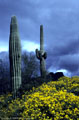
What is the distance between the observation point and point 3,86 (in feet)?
47.9

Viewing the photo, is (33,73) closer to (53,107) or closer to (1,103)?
(1,103)

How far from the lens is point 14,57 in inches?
464

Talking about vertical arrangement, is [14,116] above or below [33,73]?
below

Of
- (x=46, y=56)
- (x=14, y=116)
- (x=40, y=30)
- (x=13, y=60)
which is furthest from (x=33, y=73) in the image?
(x=14, y=116)

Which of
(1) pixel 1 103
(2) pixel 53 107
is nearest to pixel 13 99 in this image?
(1) pixel 1 103

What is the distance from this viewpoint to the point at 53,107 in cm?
743

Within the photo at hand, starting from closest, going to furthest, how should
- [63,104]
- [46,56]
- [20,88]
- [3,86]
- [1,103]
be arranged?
[63,104], [1,103], [20,88], [3,86], [46,56]

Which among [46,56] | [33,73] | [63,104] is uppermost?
[46,56]

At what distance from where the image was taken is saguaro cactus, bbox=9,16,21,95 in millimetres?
11711

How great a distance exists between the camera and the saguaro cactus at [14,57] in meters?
11.7

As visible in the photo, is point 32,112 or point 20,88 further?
point 20,88

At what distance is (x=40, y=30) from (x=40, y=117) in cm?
1232

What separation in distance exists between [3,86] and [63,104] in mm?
7868

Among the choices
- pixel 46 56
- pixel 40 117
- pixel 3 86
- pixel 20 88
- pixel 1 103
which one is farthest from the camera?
pixel 46 56
